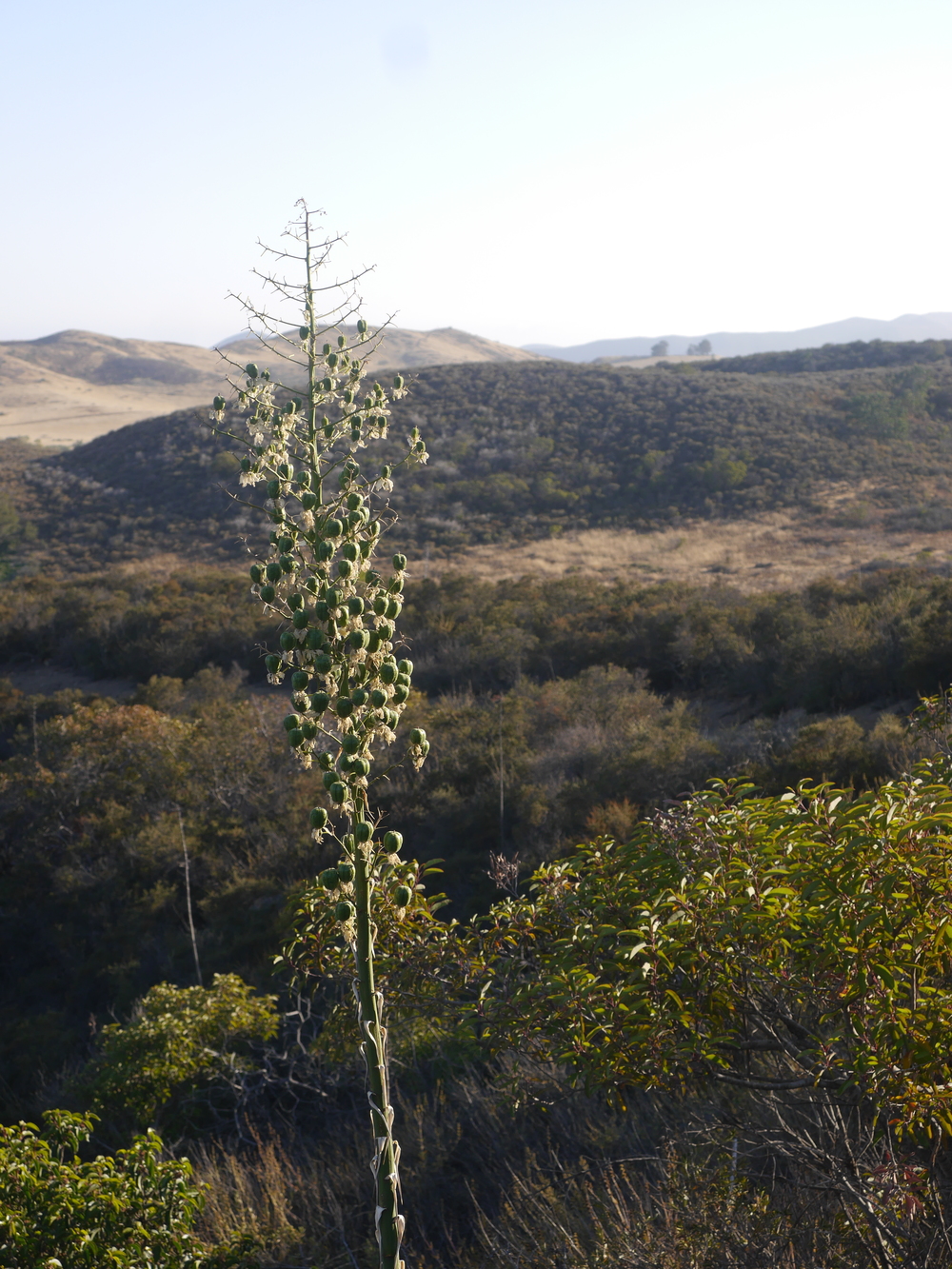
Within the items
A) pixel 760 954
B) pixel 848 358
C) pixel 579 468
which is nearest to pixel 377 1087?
pixel 760 954

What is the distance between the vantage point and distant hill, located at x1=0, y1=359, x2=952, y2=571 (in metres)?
31.1

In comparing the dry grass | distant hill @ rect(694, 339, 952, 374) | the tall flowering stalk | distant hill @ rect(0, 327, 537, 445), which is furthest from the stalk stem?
distant hill @ rect(0, 327, 537, 445)

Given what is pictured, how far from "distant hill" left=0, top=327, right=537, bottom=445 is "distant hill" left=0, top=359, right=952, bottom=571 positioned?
3927 cm

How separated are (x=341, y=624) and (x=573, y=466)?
114 ft

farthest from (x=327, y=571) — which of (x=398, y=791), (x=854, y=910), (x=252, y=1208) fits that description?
(x=398, y=791)

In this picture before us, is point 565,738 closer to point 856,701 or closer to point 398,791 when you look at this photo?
point 398,791

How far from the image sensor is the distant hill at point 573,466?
31.1m

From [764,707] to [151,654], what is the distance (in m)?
13.1

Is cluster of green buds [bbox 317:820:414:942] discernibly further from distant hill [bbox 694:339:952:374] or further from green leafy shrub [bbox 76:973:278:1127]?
distant hill [bbox 694:339:952:374]

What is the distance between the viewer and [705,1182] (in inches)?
135

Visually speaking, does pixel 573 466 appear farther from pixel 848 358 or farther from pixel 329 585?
pixel 329 585

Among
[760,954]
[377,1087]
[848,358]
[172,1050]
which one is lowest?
[172,1050]

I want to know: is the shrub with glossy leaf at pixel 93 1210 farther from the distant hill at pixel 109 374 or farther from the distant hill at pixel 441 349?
the distant hill at pixel 441 349

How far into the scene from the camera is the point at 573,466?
117ft
